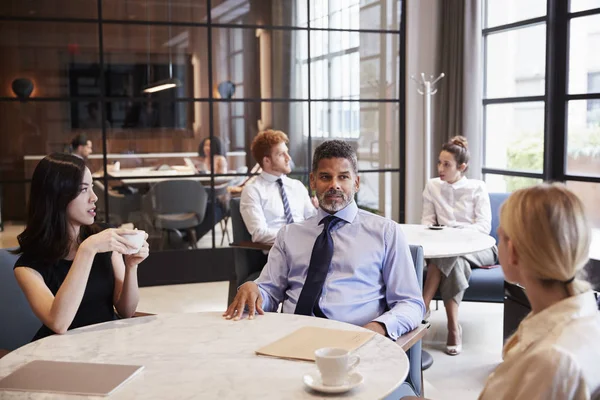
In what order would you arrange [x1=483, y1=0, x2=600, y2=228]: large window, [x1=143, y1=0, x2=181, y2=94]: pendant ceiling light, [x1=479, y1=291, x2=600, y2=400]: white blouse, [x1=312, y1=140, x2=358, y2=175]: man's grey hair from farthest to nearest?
1. [x1=143, y1=0, x2=181, y2=94]: pendant ceiling light
2. [x1=483, y1=0, x2=600, y2=228]: large window
3. [x1=312, y1=140, x2=358, y2=175]: man's grey hair
4. [x1=479, y1=291, x2=600, y2=400]: white blouse

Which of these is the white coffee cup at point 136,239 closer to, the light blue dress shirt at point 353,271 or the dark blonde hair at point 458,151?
the light blue dress shirt at point 353,271

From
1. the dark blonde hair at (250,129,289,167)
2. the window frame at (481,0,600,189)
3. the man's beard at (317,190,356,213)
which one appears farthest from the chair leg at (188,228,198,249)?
the man's beard at (317,190,356,213)

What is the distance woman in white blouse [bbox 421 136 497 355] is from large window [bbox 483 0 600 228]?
4.36 feet

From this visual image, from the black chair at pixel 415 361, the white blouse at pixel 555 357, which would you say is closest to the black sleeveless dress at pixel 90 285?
the black chair at pixel 415 361

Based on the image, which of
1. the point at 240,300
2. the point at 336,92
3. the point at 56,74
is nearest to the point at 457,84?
the point at 336,92

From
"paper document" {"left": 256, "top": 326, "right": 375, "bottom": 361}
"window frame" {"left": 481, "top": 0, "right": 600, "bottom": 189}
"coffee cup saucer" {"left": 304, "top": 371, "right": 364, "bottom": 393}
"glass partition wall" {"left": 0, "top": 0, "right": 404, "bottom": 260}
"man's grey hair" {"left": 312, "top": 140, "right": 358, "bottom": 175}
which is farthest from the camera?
"glass partition wall" {"left": 0, "top": 0, "right": 404, "bottom": 260}

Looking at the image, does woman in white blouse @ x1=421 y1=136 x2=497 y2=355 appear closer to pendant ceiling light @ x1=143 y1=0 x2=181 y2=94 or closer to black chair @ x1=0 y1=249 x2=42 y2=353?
black chair @ x1=0 y1=249 x2=42 y2=353

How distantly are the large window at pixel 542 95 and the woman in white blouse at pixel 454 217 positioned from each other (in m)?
1.33

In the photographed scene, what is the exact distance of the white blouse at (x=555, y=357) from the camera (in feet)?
3.74

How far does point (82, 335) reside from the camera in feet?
6.37

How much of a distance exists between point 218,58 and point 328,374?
4.67m

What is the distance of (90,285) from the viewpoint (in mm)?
2322

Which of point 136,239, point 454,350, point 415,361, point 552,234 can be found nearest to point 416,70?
point 454,350

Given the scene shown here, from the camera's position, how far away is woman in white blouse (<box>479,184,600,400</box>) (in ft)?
3.76
